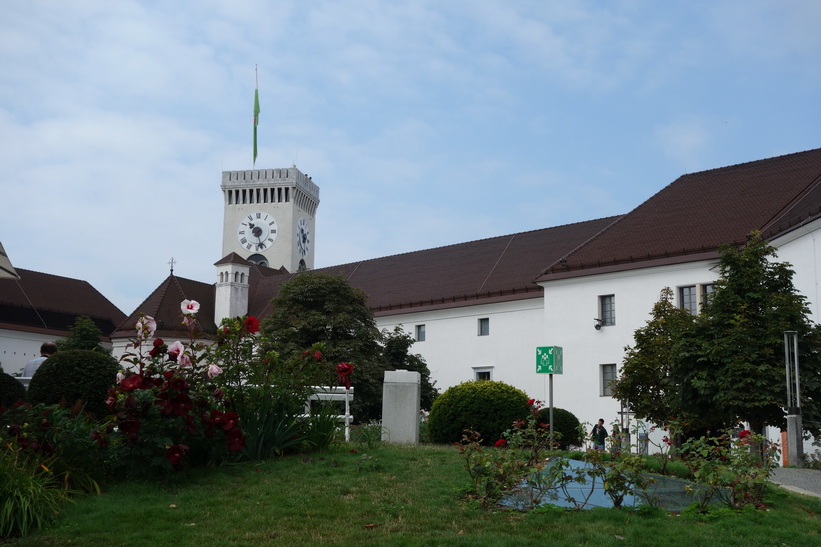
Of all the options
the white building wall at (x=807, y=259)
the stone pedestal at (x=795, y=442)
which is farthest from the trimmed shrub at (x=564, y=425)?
the white building wall at (x=807, y=259)

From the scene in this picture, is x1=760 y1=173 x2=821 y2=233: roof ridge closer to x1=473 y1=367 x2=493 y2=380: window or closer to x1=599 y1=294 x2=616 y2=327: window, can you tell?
x1=599 y1=294 x2=616 y2=327: window

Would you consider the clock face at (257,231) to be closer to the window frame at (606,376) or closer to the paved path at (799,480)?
the window frame at (606,376)

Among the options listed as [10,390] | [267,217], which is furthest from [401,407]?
[267,217]

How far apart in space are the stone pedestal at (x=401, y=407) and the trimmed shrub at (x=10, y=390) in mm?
6965

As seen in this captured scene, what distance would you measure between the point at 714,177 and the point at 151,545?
39.0 meters

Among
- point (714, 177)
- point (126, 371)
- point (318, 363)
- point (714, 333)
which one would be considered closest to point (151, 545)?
point (126, 371)

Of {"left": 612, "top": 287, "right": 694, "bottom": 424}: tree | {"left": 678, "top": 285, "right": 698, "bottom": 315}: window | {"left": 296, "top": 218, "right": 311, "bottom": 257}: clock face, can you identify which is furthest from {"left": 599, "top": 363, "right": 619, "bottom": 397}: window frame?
{"left": 296, "top": 218, "right": 311, "bottom": 257}: clock face

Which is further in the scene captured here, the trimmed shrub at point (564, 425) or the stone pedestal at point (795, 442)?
the trimmed shrub at point (564, 425)

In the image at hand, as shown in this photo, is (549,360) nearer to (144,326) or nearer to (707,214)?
(144,326)

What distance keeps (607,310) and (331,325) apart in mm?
13012

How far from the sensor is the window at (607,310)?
3962cm

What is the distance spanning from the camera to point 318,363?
13750 mm

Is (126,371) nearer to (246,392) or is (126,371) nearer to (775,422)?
(246,392)

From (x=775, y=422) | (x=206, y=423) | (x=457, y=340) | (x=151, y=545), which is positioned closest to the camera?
(x=151, y=545)
